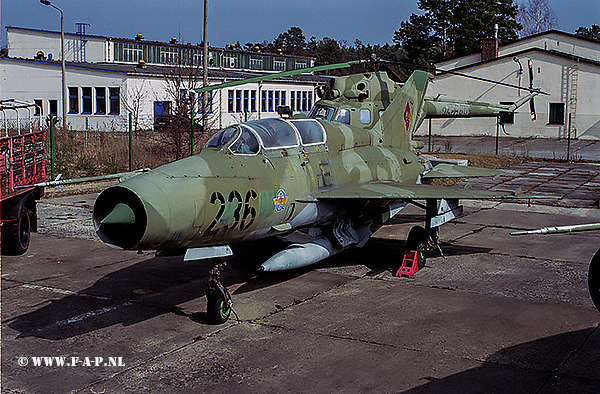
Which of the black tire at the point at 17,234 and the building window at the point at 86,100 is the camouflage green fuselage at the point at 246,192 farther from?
the building window at the point at 86,100

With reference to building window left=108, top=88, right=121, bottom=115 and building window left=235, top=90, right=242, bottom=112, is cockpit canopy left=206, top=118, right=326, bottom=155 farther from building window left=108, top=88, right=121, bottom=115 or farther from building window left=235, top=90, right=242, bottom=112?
building window left=235, top=90, right=242, bottom=112

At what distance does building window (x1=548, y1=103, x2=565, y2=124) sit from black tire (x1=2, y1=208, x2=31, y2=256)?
40511 mm

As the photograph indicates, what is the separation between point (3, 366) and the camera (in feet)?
23.9

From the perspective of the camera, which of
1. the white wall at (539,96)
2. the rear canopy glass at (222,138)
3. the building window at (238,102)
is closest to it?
the rear canopy glass at (222,138)

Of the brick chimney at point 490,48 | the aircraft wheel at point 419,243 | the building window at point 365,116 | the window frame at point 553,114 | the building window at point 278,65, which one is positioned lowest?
the aircraft wheel at point 419,243

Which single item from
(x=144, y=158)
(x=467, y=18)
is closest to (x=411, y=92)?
(x=144, y=158)

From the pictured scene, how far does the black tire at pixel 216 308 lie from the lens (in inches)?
342

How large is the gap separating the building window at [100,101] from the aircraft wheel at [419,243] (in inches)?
1398

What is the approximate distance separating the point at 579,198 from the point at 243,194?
14.8 m

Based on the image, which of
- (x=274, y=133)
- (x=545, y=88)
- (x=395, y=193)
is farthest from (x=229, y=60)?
(x=274, y=133)

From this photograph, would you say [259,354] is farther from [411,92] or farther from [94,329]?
[411,92]

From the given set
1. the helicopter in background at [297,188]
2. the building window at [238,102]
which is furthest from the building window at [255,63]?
the helicopter in background at [297,188]

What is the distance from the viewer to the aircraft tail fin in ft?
46.3

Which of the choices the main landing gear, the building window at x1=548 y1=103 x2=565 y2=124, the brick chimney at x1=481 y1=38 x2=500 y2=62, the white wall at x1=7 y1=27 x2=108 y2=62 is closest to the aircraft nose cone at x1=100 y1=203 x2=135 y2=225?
the main landing gear
